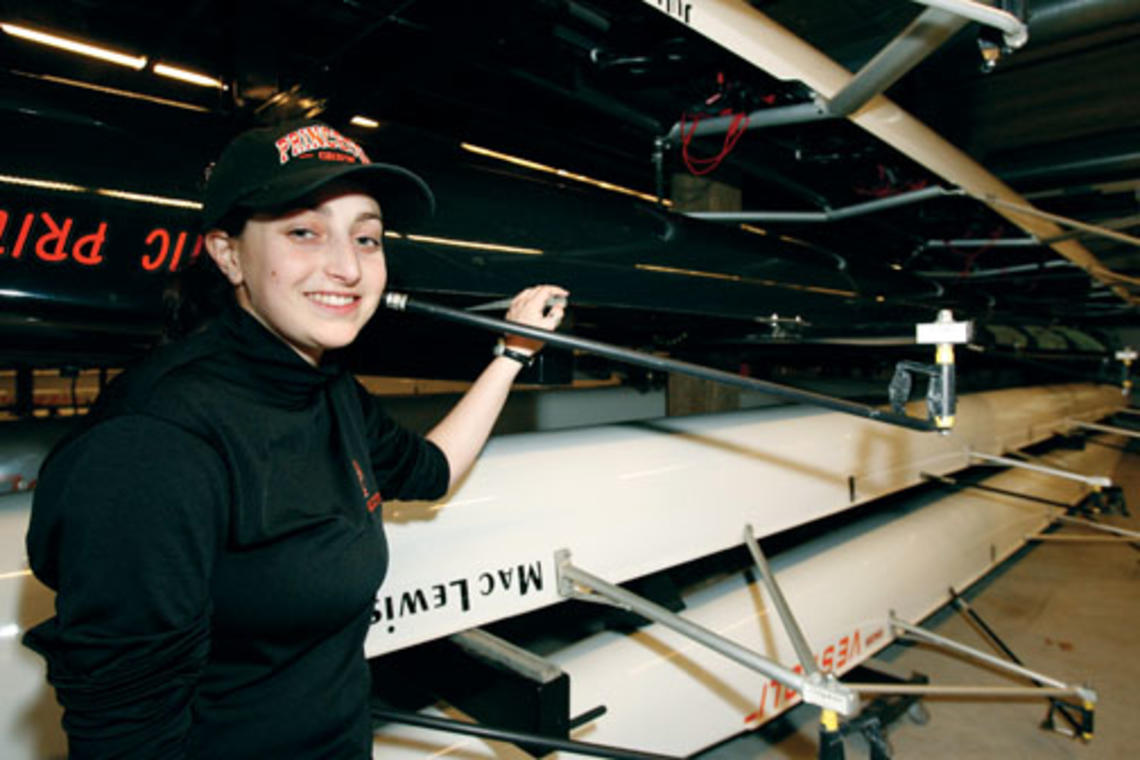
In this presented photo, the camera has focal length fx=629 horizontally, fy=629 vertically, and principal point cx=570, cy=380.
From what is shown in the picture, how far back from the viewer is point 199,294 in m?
0.75

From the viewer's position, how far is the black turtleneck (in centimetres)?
52

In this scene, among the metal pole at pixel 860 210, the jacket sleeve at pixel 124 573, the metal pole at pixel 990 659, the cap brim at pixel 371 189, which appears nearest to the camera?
the jacket sleeve at pixel 124 573

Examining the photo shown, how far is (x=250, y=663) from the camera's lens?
0.66m

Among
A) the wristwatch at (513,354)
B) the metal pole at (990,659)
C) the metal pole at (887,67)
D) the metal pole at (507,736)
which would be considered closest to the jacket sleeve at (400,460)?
the wristwatch at (513,354)

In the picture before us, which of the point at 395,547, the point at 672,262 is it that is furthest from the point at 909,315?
the point at 395,547

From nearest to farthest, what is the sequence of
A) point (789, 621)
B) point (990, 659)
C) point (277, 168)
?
point (277, 168) < point (789, 621) < point (990, 659)

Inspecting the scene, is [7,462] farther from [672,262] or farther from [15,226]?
[672,262]

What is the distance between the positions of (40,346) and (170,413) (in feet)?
2.09

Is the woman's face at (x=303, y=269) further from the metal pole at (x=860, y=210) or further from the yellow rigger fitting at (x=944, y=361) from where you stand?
the metal pole at (x=860, y=210)

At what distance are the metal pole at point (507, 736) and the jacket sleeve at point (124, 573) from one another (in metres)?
0.46

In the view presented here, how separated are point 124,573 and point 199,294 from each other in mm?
→ 358

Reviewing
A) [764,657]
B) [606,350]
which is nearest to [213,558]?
[606,350]

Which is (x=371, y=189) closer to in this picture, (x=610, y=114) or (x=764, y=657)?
(x=764, y=657)

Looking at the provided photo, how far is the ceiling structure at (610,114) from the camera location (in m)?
1.12
